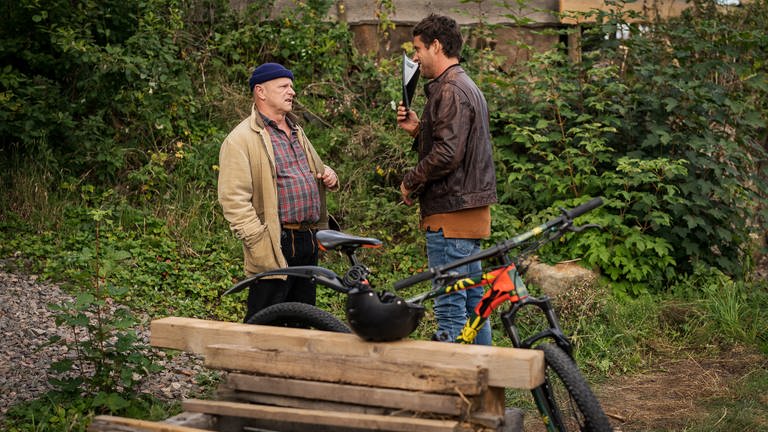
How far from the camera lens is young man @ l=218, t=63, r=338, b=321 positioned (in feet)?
16.0

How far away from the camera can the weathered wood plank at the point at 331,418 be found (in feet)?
10.1

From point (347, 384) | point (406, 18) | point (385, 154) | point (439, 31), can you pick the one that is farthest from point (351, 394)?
point (406, 18)

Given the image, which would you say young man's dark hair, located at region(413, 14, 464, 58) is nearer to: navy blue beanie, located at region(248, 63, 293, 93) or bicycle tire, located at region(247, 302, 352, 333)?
navy blue beanie, located at region(248, 63, 293, 93)

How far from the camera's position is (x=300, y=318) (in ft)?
14.0

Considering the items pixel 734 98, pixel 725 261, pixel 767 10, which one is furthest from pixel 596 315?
pixel 767 10

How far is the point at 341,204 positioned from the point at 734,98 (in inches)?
145

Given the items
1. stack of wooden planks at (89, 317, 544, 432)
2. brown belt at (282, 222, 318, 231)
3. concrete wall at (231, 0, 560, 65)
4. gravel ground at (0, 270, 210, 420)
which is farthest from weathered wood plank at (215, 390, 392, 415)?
concrete wall at (231, 0, 560, 65)

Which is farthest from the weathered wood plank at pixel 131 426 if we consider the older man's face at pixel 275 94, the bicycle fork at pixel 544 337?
the older man's face at pixel 275 94

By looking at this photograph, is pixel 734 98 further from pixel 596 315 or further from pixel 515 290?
pixel 515 290

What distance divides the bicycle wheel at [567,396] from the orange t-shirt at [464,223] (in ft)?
4.52

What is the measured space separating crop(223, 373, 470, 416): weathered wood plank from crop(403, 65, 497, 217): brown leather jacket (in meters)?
1.85

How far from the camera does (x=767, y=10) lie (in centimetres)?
926

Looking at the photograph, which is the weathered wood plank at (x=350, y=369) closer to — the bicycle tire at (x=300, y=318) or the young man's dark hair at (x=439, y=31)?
the bicycle tire at (x=300, y=318)

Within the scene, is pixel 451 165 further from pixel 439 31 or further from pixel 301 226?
pixel 301 226
